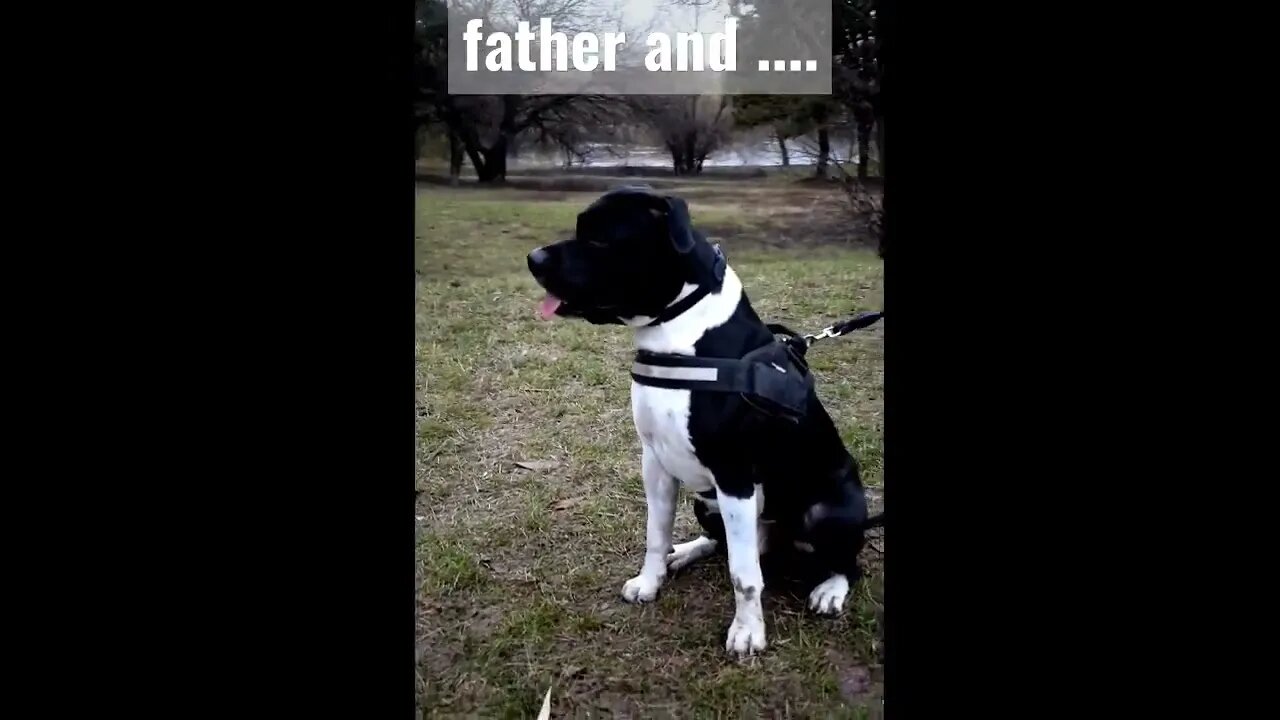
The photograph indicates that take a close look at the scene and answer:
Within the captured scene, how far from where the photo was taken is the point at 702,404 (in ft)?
6.15

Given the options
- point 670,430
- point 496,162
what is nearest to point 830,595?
point 670,430

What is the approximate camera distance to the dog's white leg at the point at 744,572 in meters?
1.90

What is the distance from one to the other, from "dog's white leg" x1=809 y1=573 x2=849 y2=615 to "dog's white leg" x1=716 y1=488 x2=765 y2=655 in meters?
0.12

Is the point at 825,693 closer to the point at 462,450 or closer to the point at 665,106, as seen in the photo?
the point at 462,450

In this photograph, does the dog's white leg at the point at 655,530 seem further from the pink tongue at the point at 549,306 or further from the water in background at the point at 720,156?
the water in background at the point at 720,156

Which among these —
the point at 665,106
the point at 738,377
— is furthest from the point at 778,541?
the point at 665,106

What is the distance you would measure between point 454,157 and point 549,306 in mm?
384

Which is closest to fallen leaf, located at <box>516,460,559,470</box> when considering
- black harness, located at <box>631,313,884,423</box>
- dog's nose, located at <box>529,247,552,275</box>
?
black harness, located at <box>631,313,884,423</box>

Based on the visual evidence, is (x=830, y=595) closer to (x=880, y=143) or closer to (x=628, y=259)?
(x=628, y=259)

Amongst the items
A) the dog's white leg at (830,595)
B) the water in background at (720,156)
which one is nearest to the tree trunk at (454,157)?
the water in background at (720,156)

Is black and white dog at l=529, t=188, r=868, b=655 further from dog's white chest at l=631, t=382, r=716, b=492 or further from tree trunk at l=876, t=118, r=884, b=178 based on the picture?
tree trunk at l=876, t=118, r=884, b=178

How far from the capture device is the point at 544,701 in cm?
192

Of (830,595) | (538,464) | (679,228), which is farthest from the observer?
(538,464)

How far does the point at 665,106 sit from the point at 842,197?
41 cm
